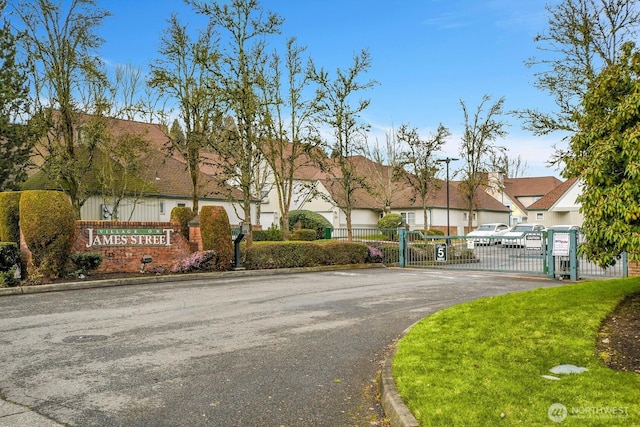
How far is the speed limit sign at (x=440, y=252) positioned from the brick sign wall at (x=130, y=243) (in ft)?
34.0

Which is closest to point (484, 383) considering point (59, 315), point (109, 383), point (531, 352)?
point (531, 352)

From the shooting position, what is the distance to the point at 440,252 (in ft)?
72.3

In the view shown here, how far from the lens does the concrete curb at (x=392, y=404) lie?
4312 millimetres

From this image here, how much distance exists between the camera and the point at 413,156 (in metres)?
40.8

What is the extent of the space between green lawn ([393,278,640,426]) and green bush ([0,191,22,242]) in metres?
12.7

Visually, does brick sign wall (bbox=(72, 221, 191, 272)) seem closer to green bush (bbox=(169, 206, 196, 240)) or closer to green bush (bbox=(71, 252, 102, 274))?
green bush (bbox=(169, 206, 196, 240))

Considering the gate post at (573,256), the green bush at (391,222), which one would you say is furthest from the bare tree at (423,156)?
the gate post at (573,256)

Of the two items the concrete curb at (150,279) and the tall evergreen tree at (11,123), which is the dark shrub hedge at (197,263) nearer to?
the concrete curb at (150,279)

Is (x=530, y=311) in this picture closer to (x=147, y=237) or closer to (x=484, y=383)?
(x=484, y=383)

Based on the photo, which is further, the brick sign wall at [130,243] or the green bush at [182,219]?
the green bush at [182,219]

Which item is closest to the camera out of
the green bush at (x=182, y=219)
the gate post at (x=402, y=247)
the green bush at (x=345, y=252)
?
the green bush at (x=182, y=219)

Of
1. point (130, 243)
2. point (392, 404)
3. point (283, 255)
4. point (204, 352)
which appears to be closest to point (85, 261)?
point (130, 243)

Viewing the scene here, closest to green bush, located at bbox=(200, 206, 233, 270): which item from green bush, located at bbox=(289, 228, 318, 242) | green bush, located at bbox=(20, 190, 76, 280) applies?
green bush, located at bbox=(20, 190, 76, 280)

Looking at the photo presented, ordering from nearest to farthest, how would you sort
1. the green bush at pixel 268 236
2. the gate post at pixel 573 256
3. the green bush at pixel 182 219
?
the gate post at pixel 573 256 → the green bush at pixel 182 219 → the green bush at pixel 268 236
